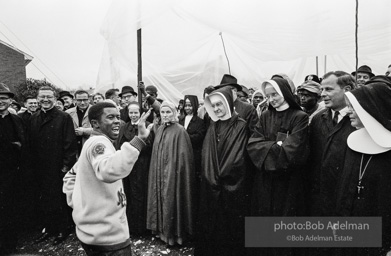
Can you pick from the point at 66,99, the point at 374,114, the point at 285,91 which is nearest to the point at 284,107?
the point at 285,91

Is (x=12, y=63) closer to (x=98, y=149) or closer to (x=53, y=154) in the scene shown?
(x=53, y=154)

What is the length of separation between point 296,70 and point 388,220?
3619 mm

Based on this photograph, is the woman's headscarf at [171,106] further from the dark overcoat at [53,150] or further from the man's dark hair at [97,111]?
the man's dark hair at [97,111]

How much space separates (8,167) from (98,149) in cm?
279

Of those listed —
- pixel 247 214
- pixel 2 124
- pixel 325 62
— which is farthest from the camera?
pixel 325 62

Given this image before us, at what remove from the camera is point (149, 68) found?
5066 mm

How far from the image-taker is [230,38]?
484 cm

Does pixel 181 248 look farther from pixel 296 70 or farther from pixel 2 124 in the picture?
pixel 296 70

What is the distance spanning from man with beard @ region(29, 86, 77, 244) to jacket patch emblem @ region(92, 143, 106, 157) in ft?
9.41

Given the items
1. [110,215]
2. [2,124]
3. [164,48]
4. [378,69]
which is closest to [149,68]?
[164,48]

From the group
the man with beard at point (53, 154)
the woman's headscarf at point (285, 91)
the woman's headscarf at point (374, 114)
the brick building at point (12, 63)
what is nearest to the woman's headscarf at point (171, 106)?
the man with beard at point (53, 154)

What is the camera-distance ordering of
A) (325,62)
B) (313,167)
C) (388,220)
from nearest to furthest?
1. (388,220)
2. (313,167)
3. (325,62)

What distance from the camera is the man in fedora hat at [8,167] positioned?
4.57 m

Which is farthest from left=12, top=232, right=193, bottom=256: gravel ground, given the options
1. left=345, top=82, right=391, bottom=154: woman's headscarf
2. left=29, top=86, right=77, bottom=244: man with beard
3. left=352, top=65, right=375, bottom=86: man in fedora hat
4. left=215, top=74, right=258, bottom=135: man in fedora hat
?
left=352, top=65, right=375, bottom=86: man in fedora hat
